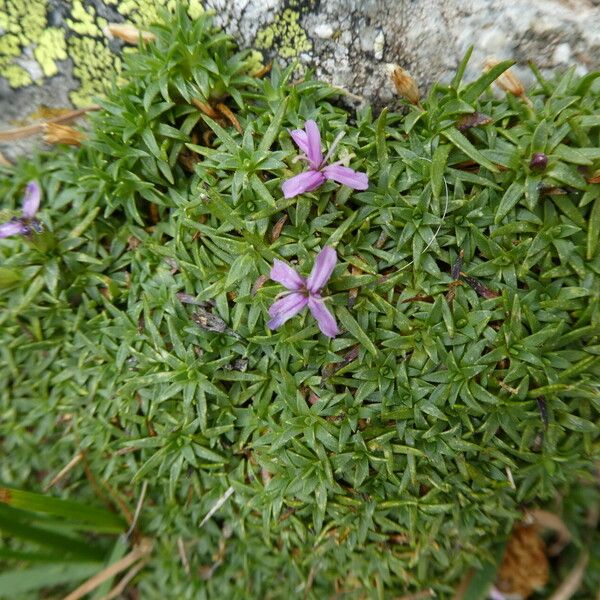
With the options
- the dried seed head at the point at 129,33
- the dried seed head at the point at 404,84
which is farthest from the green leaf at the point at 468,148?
the dried seed head at the point at 129,33

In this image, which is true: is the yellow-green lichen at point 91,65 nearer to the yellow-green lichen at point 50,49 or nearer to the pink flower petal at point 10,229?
the yellow-green lichen at point 50,49

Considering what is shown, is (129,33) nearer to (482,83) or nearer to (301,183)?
(301,183)

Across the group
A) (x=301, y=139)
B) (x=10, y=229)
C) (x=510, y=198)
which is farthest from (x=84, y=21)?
(x=510, y=198)

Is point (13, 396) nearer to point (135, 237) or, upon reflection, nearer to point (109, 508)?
point (109, 508)

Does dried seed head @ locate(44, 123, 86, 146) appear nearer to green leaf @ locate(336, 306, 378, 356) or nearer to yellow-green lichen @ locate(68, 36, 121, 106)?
yellow-green lichen @ locate(68, 36, 121, 106)

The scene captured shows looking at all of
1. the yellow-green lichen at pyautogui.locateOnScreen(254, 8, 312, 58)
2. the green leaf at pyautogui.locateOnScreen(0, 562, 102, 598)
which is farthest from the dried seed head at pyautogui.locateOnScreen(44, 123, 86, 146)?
the green leaf at pyautogui.locateOnScreen(0, 562, 102, 598)

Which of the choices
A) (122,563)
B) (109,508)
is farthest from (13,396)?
(122,563)
